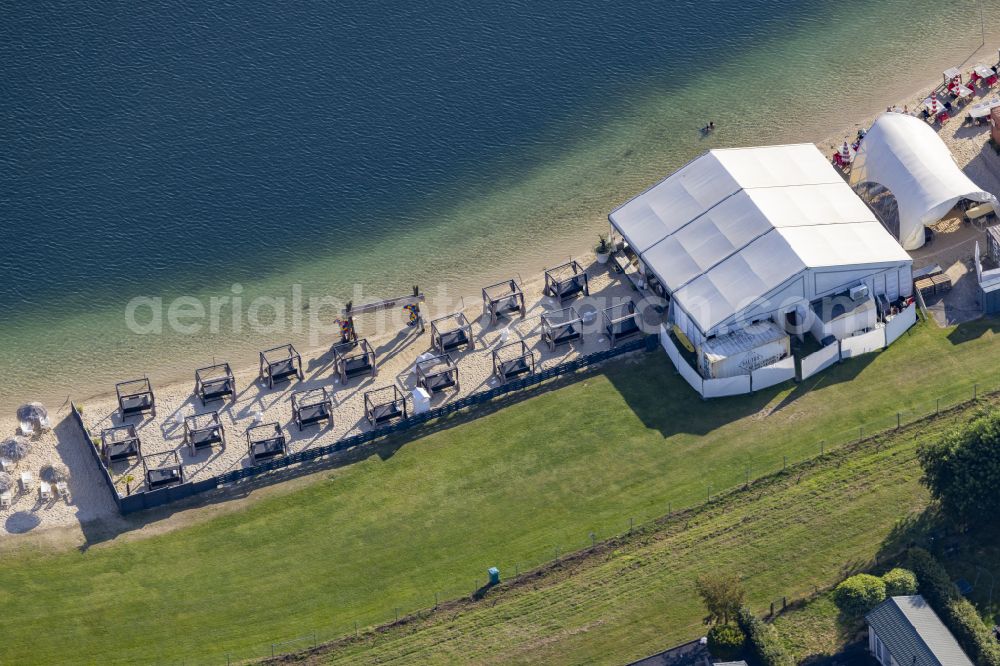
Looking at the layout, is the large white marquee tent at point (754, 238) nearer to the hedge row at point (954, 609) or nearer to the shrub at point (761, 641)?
the hedge row at point (954, 609)

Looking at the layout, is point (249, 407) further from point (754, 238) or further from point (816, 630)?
point (816, 630)

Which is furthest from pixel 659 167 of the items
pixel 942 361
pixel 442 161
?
pixel 942 361

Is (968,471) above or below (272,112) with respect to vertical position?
below

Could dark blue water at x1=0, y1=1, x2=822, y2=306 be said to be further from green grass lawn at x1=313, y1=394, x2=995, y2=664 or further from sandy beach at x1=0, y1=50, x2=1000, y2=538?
green grass lawn at x1=313, y1=394, x2=995, y2=664

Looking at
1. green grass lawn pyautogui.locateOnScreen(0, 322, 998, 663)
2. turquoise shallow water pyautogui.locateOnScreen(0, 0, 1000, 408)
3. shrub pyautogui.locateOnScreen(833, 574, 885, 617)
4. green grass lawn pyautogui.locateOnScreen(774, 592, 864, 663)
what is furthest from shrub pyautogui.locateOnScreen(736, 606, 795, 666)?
turquoise shallow water pyautogui.locateOnScreen(0, 0, 1000, 408)

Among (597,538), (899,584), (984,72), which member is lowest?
(899,584)

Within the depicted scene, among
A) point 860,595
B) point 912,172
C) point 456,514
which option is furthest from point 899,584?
point 912,172
